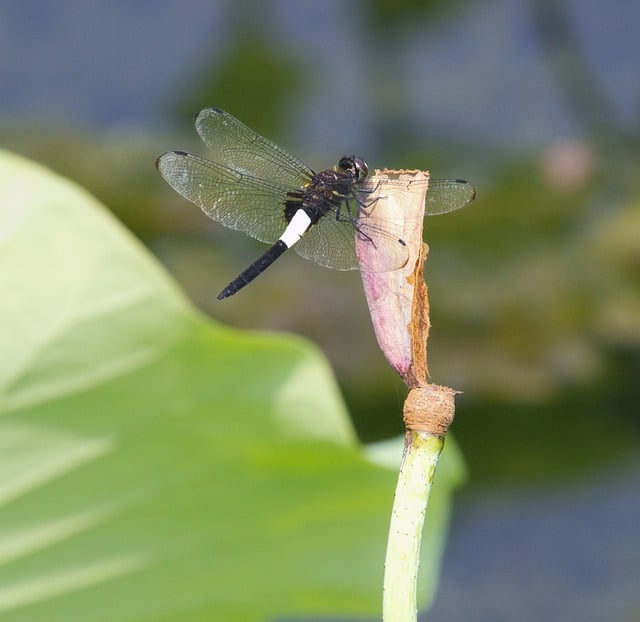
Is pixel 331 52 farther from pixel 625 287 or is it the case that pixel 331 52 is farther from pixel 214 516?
pixel 214 516

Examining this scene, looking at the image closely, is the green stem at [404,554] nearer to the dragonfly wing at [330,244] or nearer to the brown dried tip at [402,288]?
the brown dried tip at [402,288]

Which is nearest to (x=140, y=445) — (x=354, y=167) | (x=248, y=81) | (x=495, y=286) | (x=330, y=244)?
(x=330, y=244)

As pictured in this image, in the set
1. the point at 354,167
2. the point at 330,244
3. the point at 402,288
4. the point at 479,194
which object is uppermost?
the point at 479,194

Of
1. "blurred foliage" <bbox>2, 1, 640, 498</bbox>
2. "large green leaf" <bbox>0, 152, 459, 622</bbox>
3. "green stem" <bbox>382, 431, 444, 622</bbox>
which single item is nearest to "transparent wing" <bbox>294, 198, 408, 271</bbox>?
"large green leaf" <bbox>0, 152, 459, 622</bbox>

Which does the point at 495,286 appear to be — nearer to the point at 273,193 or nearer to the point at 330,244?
the point at 273,193

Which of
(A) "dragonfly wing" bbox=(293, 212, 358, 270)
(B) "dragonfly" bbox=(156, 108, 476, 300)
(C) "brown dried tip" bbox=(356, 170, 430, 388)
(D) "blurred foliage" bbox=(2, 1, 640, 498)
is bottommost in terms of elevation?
(C) "brown dried tip" bbox=(356, 170, 430, 388)

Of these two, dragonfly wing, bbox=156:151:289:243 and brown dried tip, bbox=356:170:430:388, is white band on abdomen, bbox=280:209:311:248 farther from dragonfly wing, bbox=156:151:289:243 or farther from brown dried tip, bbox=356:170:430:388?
brown dried tip, bbox=356:170:430:388
